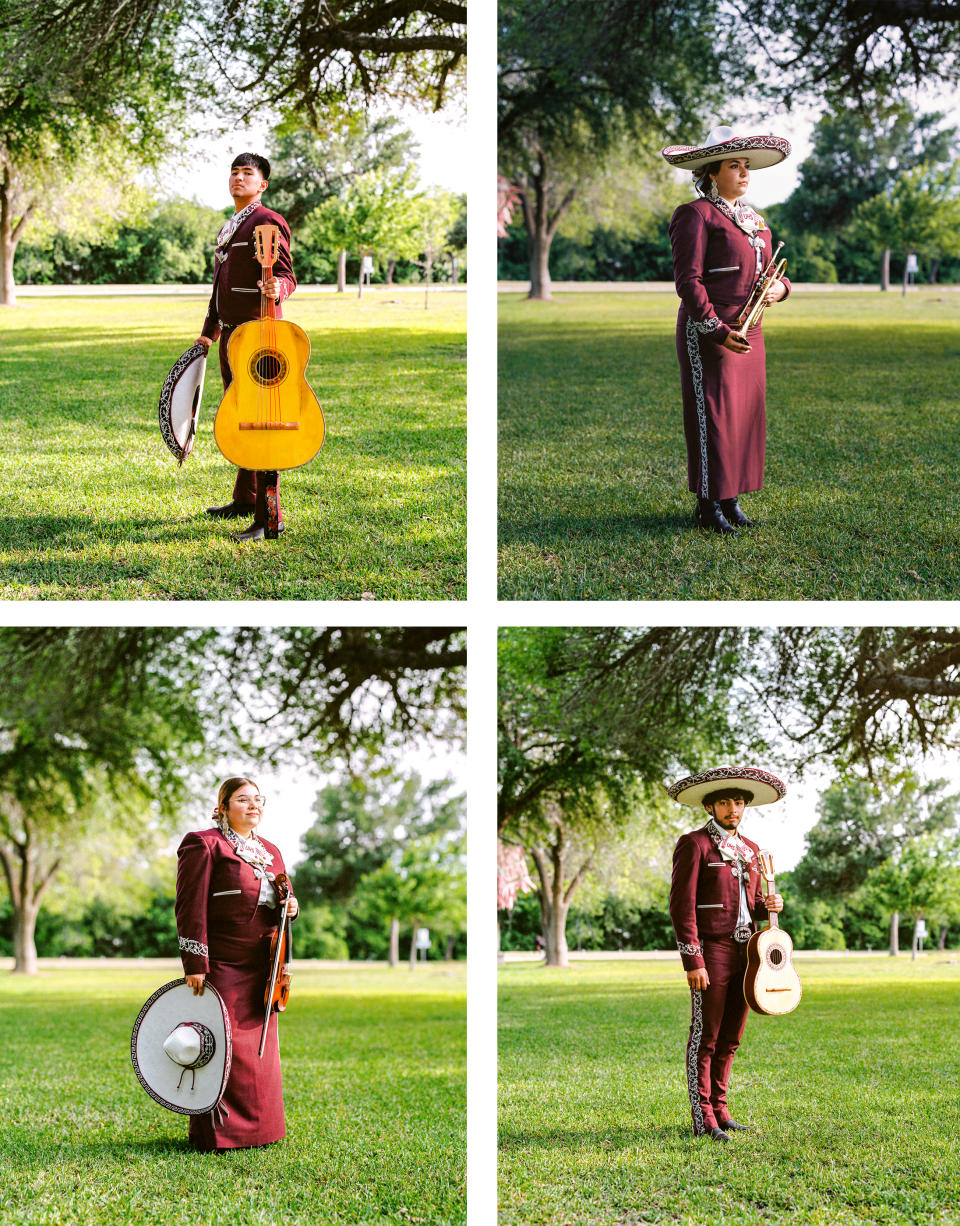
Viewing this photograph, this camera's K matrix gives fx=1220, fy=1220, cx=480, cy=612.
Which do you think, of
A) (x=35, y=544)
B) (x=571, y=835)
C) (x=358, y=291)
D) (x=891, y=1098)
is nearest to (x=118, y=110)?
(x=358, y=291)

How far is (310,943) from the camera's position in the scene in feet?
61.6

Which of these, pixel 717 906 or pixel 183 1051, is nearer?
pixel 183 1051

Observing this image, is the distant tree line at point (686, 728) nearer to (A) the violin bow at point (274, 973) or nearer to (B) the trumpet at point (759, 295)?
(B) the trumpet at point (759, 295)

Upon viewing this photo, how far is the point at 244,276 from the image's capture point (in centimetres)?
568

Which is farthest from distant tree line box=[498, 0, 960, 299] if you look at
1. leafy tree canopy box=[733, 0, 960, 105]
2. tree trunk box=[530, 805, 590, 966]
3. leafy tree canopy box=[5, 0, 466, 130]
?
tree trunk box=[530, 805, 590, 966]

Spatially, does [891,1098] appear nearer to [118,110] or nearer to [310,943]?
[118,110]

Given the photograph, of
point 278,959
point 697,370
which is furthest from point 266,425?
point 278,959

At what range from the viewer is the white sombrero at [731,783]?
4.83 metres

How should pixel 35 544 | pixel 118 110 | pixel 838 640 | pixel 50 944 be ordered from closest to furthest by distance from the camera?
pixel 35 544 < pixel 838 640 < pixel 118 110 < pixel 50 944

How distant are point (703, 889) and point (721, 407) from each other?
229 cm

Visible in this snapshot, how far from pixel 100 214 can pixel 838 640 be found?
7.66 m

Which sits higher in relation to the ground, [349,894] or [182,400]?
[182,400]

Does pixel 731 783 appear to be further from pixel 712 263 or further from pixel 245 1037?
pixel 712 263

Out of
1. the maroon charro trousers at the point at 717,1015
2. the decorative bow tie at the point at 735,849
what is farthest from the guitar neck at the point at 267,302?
the maroon charro trousers at the point at 717,1015
